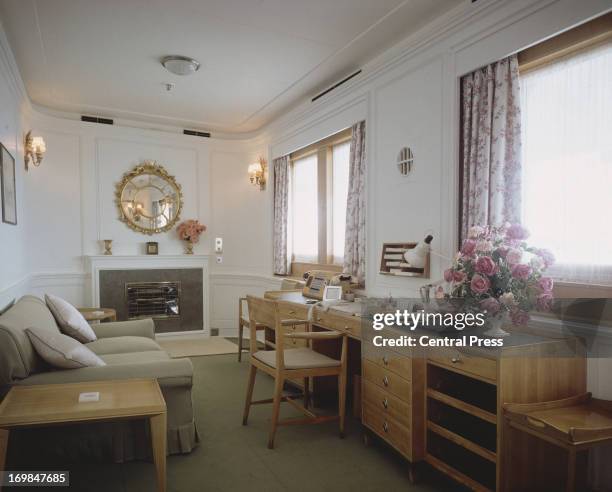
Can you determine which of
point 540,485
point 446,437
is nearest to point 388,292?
point 446,437

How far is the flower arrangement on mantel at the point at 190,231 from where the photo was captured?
6105 millimetres

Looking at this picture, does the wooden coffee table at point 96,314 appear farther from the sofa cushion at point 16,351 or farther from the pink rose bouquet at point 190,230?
the sofa cushion at point 16,351

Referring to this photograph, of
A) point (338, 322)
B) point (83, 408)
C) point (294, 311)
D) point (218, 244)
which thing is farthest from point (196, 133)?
point (83, 408)

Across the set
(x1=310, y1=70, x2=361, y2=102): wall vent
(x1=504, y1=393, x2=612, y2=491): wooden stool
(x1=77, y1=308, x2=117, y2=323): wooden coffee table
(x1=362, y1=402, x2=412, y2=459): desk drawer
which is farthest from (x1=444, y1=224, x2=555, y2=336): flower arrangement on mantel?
(x1=77, y1=308, x2=117, y2=323): wooden coffee table

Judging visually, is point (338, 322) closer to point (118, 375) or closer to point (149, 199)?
point (118, 375)

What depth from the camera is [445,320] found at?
248 centimetres

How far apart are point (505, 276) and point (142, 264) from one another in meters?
4.78

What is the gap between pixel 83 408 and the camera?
2.06 m

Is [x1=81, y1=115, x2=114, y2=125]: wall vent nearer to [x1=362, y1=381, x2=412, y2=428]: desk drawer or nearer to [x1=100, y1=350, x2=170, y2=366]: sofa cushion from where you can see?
[x1=100, y1=350, x2=170, y2=366]: sofa cushion

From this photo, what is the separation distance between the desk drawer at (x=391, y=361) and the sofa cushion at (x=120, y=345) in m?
1.74

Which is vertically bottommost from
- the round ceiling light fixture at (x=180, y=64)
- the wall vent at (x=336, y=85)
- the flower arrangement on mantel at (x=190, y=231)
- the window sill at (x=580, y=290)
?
the window sill at (x=580, y=290)

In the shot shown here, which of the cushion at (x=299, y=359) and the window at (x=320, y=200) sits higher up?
the window at (x=320, y=200)

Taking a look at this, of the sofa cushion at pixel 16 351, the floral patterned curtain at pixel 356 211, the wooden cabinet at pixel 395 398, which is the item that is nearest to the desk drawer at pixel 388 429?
the wooden cabinet at pixel 395 398

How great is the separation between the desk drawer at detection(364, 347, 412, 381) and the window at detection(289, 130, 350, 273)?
1.96 meters
